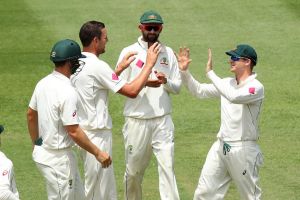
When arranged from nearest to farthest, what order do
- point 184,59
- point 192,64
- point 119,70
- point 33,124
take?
point 33,124 < point 119,70 < point 184,59 < point 192,64

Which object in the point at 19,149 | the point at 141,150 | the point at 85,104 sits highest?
the point at 85,104

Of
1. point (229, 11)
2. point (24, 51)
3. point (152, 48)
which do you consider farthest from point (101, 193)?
point (229, 11)

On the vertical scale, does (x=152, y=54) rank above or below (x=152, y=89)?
above

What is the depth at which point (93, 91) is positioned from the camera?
11898 millimetres

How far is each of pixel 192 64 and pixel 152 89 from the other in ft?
19.5

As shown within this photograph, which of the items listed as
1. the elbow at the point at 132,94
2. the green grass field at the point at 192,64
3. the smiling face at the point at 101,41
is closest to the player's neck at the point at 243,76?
the elbow at the point at 132,94

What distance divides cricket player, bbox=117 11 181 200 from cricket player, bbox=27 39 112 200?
159 cm

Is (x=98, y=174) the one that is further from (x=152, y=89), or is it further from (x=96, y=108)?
(x=152, y=89)

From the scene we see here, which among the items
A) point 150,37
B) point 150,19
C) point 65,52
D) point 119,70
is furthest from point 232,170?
point 65,52

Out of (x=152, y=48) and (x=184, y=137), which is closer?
(x=152, y=48)

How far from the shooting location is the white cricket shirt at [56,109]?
10.9m

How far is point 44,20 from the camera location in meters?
20.3

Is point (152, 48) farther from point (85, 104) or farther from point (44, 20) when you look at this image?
point (44, 20)

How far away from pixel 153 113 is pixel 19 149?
3288 millimetres
